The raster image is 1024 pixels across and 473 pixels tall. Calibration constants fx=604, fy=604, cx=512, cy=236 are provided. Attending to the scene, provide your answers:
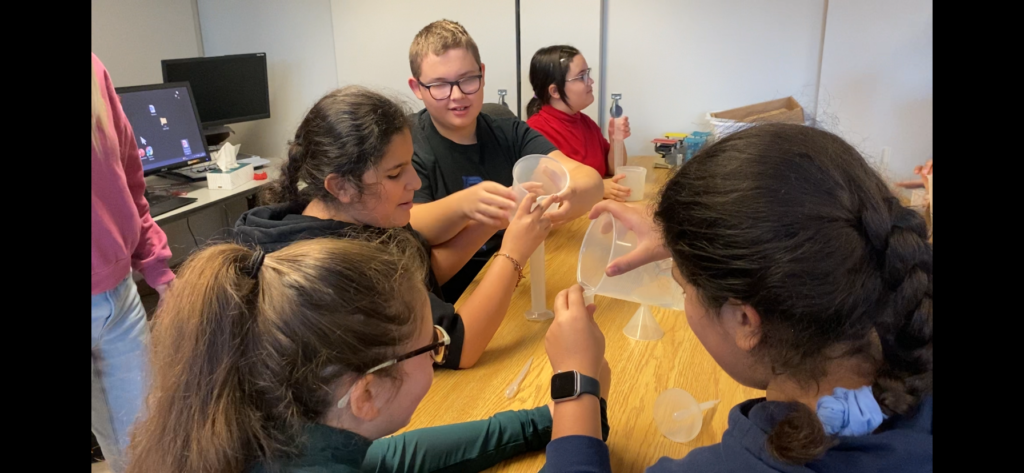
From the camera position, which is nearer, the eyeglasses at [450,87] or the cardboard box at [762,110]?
the eyeglasses at [450,87]

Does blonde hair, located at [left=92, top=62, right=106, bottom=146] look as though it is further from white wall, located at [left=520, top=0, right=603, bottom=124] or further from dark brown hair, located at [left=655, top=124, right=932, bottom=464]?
white wall, located at [left=520, top=0, right=603, bottom=124]

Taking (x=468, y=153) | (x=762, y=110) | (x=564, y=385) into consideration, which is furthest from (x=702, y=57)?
(x=564, y=385)

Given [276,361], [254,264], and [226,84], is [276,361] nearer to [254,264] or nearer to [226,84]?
[254,264]

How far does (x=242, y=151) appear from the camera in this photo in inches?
165

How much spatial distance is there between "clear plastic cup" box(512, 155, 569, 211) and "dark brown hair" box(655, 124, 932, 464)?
627 millimetres

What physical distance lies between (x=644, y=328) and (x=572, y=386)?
42cm

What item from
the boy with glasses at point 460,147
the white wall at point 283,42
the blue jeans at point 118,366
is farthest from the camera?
the white wall at point 283,42

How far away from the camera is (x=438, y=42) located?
5.83 feet

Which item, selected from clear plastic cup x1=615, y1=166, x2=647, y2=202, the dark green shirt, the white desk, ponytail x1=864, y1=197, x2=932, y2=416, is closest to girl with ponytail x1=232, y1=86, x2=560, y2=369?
the dark green shirt

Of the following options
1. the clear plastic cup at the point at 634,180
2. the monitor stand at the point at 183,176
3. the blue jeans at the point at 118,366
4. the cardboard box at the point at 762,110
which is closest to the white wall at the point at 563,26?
the cardboard box at the point at 762,110

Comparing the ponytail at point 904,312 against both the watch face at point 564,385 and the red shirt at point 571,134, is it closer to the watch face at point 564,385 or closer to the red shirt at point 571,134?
the watch face at point 564,385

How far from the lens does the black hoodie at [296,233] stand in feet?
3.76

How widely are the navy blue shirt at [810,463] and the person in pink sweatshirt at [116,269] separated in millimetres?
1107
